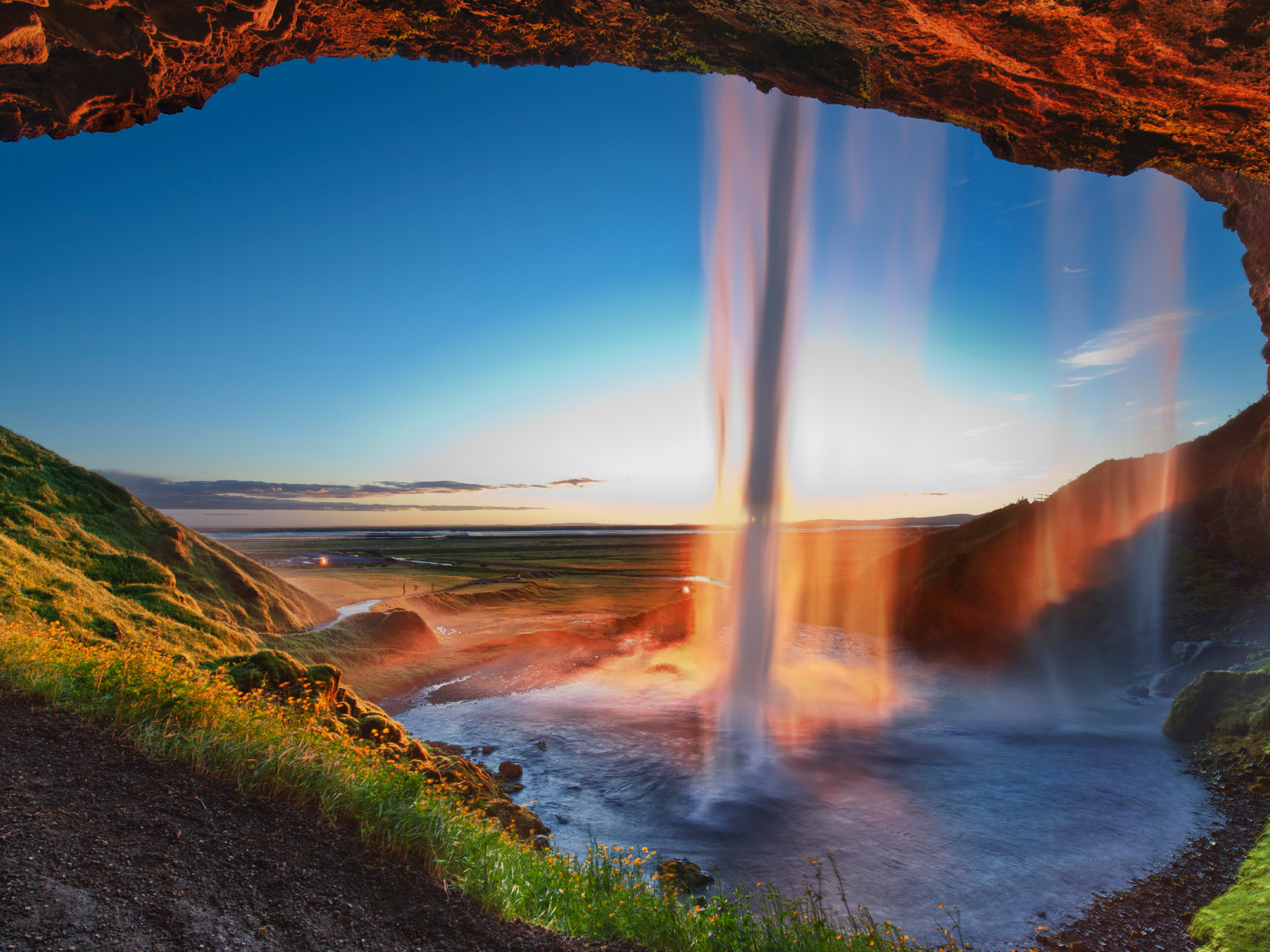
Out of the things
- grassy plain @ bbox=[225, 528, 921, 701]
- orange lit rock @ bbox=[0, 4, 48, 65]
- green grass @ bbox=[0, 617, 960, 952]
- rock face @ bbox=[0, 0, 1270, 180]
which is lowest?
grassy plain @ bbox=[225, 528, 921, 701]

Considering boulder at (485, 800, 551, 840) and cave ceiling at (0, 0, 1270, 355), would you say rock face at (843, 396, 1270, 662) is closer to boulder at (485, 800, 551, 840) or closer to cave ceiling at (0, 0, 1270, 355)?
cave ceiling at (0, 0, 1270, 355)

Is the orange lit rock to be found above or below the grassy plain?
above

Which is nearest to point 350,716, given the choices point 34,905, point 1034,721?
point 34,905

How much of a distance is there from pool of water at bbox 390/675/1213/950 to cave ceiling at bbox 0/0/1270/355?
12.6 m

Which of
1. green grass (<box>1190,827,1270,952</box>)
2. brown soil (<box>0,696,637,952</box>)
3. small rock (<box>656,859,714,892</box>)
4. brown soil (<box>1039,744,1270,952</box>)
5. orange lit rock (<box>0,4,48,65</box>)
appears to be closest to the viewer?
brown soil (<box>0,696,637,952</box>)

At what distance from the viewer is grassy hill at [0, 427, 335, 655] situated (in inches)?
436

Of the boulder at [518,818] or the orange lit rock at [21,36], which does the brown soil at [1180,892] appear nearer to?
the boulder at [518,818]

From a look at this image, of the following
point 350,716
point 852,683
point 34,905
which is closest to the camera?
point 34,905

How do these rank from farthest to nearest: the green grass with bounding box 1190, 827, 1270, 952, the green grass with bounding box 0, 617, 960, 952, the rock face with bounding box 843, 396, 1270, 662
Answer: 1. the rock face with bounding box 843, 396, 1270, 662
2. the green grass with bounding box 1190, 827, 1270, 952
3. the green grass with bounding box 0, 617, 960, 952

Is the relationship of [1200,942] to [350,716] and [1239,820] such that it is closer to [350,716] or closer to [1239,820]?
[1239,820]

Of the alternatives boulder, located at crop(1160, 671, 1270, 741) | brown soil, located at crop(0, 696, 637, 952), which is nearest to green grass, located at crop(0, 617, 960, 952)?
brown soil, located at crop(0, 696, 637, 952)

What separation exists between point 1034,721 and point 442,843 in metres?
20.7

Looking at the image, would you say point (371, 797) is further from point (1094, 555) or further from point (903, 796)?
point (1094, 555)

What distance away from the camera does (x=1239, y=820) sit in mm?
11297
